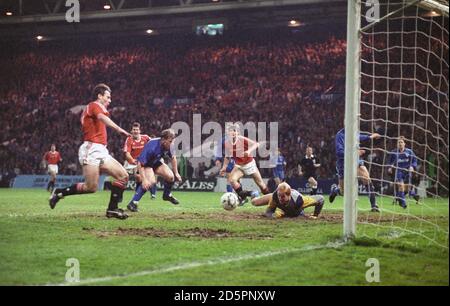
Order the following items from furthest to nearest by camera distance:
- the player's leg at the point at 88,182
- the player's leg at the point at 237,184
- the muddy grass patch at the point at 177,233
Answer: the player's leg at the point at 237,184 → the player's leg at the point at 88,182 → the muddy grass patch at the point at 177,233

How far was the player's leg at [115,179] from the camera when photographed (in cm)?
930

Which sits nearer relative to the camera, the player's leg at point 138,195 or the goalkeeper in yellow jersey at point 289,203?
the goalkeeper in yellow jersey at point 289,203

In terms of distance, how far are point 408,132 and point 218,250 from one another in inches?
574

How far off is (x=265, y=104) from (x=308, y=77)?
7.04ft

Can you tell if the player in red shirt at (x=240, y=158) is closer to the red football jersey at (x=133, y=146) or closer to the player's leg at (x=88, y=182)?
the red football jersey at (x=133, y=146)

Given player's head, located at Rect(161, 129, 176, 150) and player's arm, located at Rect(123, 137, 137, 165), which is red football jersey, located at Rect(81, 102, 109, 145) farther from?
player's arm, located at Rect(123, 137, 137, 165)

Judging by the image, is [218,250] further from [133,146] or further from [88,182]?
[133,146]

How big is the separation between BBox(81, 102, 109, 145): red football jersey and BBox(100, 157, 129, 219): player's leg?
0.38 metres

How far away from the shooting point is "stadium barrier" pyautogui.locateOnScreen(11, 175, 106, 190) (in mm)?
22670

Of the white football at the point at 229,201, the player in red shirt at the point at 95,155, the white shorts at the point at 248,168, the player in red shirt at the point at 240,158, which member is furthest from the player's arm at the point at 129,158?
the player in red shirt at the point at 95,155

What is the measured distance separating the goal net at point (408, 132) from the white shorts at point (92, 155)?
165 inches

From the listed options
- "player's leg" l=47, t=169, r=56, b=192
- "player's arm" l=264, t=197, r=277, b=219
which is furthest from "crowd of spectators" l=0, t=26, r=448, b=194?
"player's arm" l=264, t=197, r=277, b=219

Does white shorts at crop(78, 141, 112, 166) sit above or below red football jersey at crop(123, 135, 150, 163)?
below
